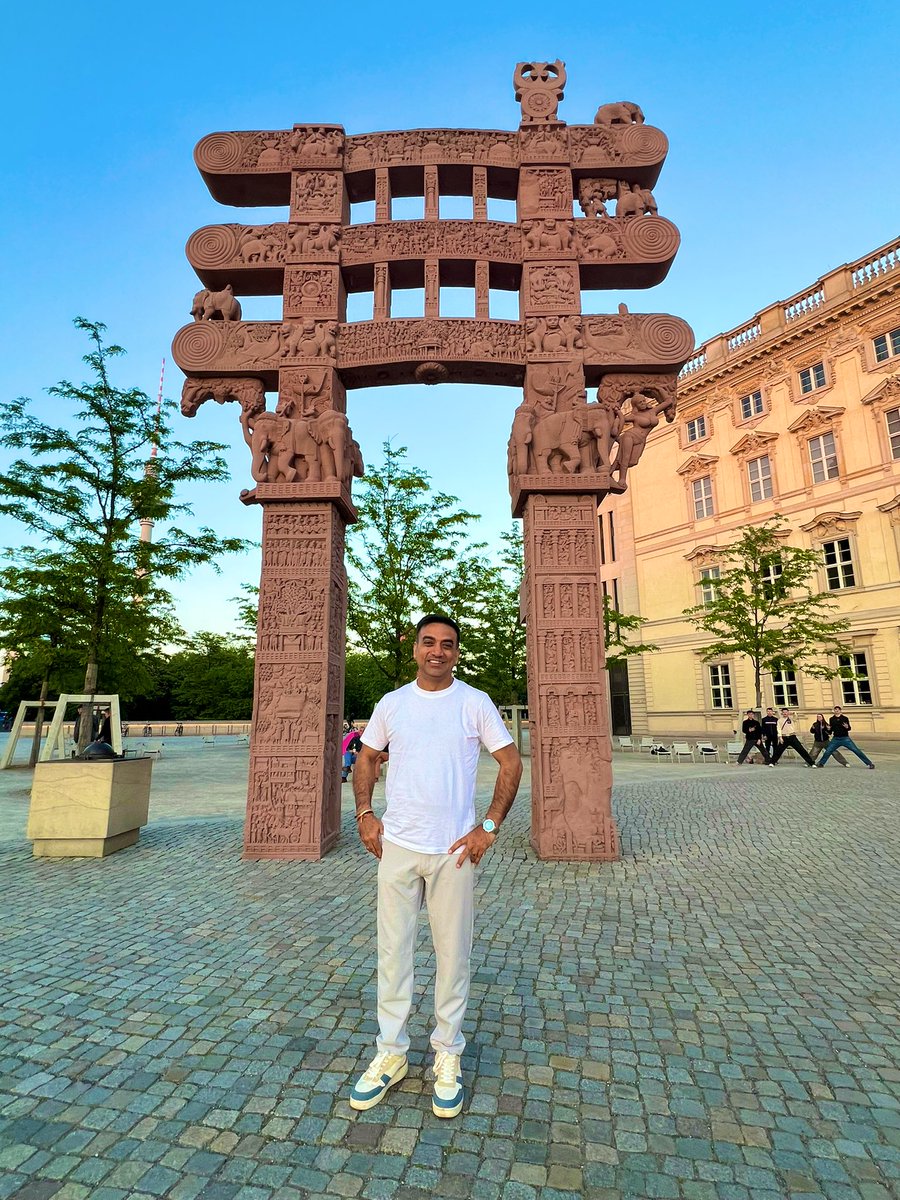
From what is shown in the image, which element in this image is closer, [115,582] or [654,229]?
[654,229]

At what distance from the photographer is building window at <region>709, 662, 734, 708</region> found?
27.4 m

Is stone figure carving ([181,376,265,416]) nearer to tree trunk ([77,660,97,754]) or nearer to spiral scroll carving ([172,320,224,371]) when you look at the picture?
spiral scroll carving ([172,320,224,371])

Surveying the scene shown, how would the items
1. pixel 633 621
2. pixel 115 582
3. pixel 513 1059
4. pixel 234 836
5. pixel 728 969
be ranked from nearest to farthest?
pixel 513 1059
pixel 728 969
pixel 234 836
pixel 115 582
pixel 633 621

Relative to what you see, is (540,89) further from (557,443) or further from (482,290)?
(557,443)

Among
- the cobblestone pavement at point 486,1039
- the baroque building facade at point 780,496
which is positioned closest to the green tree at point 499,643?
the baroque building facade at point 780,496

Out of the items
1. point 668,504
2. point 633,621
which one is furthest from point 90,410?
point 668,504

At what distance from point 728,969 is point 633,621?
22353 mm

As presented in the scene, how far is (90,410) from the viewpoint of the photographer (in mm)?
12984

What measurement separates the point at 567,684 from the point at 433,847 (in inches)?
182

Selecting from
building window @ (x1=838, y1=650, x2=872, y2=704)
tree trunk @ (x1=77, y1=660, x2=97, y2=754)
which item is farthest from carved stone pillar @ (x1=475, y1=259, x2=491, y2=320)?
building window @ (x1=838, y1=650, x2=872, y2=704)

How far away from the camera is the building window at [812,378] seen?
25484 mm

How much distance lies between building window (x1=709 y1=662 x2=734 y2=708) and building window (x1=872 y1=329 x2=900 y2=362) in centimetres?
1349

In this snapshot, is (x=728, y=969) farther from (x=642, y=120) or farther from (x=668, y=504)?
(x=668, y=504)

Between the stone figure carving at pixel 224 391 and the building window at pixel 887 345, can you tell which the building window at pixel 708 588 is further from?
the stone figure carving at pixel 224 391
